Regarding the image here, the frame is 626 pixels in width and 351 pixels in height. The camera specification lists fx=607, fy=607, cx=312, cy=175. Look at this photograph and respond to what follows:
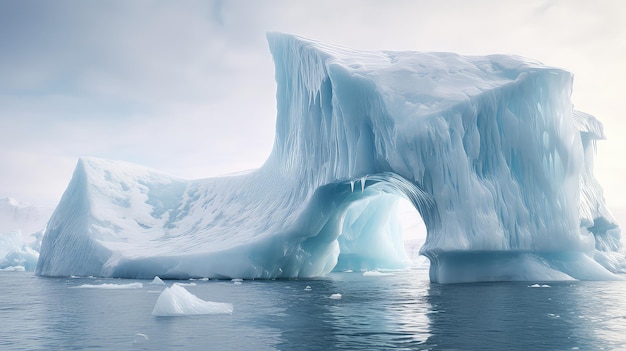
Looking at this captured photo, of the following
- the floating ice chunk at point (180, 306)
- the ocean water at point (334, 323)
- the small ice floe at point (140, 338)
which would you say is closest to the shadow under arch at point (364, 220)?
the ocean water at point (334, 323)

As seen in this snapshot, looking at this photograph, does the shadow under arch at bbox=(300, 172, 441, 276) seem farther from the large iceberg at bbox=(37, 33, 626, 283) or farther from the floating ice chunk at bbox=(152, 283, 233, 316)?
the floating ice chunk at bbox=(152, 283, 233, 316)

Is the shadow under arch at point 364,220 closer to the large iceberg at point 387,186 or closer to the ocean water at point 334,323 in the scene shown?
the large iceberg at point 387,186

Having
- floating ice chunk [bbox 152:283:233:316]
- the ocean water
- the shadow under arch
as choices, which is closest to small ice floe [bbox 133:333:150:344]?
the ocean water

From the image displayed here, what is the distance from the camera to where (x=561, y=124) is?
18953mm

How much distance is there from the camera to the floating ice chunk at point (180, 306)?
34.5ft

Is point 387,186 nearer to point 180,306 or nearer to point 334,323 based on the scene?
point 180,306

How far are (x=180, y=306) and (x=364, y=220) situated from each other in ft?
82.6

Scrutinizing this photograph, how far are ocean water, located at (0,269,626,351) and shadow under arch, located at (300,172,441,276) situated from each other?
699 centimetres

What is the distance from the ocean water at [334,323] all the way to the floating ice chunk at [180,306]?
293mm

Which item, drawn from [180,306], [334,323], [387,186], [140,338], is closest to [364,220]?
[387,186]

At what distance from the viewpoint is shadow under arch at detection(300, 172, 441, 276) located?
21734 mm

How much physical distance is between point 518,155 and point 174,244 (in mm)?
14098

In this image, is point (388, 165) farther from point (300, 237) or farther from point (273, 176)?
point (273, 176)

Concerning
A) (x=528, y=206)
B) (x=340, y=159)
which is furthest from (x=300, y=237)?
(x=528, y=206)
